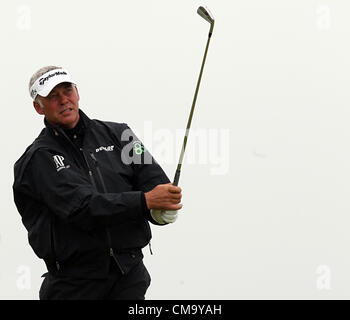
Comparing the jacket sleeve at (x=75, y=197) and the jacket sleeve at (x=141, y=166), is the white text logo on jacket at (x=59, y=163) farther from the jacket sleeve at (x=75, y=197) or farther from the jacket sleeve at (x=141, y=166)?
the jacket sleeve at (x=141, y=166)

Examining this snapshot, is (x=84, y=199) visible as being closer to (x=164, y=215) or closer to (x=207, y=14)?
(x=164, y=215)

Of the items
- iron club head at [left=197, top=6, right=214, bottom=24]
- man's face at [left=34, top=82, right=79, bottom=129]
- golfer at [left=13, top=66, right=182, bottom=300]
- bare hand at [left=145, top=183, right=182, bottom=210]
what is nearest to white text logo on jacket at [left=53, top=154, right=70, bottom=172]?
golfer at [left=13, top=66, right=182, bottom=300]

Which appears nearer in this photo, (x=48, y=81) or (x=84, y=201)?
(x=84, y=201)

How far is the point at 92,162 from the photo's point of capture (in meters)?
1.40

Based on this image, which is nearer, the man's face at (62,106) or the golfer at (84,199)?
the golfer at (84,199)

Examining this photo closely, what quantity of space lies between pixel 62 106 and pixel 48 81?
2.9 inches

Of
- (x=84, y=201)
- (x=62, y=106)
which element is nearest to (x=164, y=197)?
(x=84, y=201)

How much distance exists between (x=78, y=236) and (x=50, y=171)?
0.58 ft

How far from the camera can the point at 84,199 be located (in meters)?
1.28

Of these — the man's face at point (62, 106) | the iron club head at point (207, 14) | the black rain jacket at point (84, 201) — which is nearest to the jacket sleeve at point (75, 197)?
the black rain jacket at point (84, 201)

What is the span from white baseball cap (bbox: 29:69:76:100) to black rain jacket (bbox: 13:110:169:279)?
0.09 metres

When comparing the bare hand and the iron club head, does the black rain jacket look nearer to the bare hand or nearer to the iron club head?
the bare hand

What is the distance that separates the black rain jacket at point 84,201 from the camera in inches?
50.3
